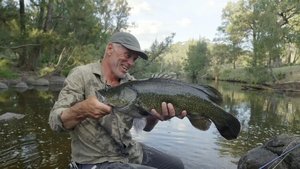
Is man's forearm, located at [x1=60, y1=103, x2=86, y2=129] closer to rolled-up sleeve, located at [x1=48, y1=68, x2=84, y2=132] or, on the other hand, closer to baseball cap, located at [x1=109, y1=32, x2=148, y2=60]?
rolled-up sleeve, located at [x1=48, y1=68, x2=84, y2=132]

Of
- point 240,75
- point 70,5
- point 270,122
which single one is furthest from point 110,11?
point 270,122

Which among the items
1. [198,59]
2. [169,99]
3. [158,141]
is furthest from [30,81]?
[198,59]

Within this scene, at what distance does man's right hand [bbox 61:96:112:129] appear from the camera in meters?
3.73

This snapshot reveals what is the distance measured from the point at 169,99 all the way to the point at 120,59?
0.80 m

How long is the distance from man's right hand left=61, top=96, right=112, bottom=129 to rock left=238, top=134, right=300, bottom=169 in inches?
218

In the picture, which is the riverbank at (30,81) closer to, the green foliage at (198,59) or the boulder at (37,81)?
the boulder at (37,81)

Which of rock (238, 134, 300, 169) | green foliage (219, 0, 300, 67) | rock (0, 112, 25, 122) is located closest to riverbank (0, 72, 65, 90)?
rock (0, 112, 25, 122)

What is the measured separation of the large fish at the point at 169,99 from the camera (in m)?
3.95

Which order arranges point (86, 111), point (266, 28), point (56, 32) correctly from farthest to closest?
point (266, 28), point (56, 32), point (86, 111)

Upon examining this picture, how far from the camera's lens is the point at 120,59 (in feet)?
14.7

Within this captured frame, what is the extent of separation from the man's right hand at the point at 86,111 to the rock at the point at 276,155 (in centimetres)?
553

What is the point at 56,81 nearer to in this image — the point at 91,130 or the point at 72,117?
the point at 91,130

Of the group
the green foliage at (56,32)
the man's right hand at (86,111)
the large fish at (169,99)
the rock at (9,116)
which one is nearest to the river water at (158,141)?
the rock at (9,116)

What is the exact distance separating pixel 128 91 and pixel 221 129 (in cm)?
121
